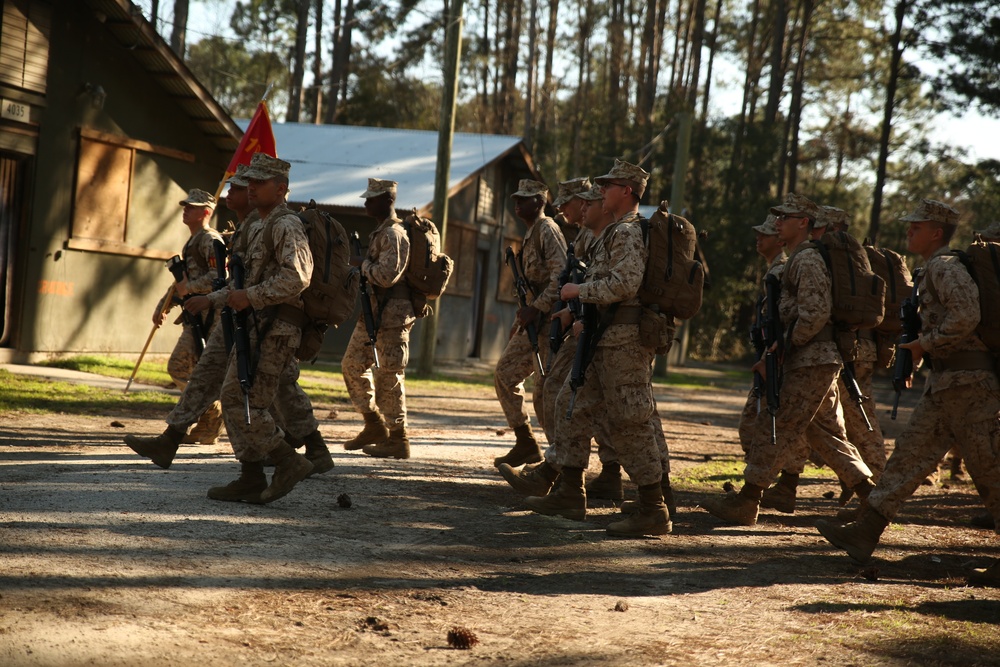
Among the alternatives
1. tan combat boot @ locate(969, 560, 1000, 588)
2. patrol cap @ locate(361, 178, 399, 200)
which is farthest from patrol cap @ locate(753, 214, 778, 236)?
tan combat boot @ locate(969, 560, 1000, 588)

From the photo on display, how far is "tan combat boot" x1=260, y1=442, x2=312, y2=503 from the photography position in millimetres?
6398

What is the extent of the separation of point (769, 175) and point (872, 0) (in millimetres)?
9824

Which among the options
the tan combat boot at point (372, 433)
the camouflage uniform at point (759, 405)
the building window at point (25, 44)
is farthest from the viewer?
the building window at point (25, 44)

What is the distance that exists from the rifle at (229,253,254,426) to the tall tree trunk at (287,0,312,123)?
34324 millimetres

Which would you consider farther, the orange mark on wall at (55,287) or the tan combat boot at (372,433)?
the orange mark on wall at (55,287)

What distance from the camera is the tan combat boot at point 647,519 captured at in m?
6.43

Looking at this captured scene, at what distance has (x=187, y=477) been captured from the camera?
7027 millimetres

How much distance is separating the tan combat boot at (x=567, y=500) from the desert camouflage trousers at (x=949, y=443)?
5.80 feet

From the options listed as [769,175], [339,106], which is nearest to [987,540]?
[769,175]

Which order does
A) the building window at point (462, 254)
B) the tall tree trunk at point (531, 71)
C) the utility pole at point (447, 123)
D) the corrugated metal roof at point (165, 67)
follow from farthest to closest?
the tall tree trunk at point (531, 71) < the building window at point (462, 254) < the utility pole at point (447, 123) < the corrugated metal roof at point (165, 67)

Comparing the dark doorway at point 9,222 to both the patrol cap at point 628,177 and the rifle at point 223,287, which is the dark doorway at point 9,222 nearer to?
the rifle at point 223,287

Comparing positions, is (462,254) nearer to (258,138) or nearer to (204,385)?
(258,138)

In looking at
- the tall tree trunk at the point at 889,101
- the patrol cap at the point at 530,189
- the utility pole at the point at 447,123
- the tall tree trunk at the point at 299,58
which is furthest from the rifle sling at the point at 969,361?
the tall tree trunk at the point at 299,58

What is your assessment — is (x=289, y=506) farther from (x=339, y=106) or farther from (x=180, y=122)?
(x=339, y=106)
